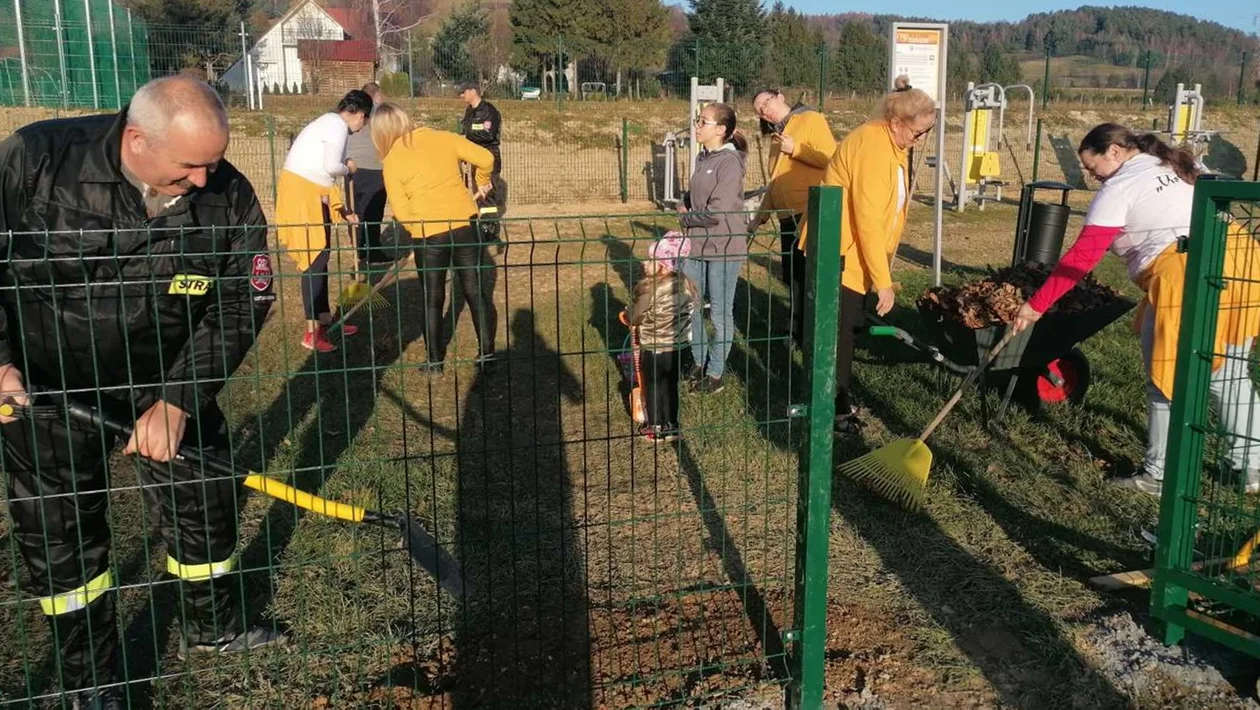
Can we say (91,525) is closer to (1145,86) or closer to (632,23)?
(632,23)

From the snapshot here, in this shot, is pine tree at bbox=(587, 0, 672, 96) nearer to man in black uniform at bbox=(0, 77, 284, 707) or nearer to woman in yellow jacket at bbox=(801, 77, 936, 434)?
woman in yellow jacket at bbox=(801, 77, 936, 434)

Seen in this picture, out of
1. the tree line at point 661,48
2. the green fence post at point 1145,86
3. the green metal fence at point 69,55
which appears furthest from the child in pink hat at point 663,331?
the green fence post at point 1145,86

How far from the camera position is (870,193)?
4863mm

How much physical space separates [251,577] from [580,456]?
72.4 inches

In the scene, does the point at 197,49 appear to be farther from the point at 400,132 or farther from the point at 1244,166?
the point at 1244,166

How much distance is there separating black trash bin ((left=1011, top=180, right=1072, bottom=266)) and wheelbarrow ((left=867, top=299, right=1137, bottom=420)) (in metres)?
1.65

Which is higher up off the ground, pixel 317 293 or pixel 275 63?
pixel 275 63

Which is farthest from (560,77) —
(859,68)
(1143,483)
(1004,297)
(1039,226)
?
(1143,483)

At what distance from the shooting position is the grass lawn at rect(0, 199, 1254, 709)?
312cm

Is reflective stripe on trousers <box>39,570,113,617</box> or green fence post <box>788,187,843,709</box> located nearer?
green fence post <box>788,187,843,709</box>

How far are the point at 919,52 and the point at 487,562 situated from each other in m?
7.34

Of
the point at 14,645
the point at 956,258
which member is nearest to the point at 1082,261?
the point at 14,645

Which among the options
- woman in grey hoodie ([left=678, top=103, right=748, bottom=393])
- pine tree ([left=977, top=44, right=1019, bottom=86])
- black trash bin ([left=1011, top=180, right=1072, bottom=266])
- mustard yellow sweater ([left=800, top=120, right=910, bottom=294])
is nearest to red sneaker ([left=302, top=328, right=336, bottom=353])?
woman in grey hoodie ([left=678, top=103, right=748, bottom=393])

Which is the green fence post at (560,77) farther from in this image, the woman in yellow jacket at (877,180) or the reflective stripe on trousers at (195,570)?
the reflective stripe on trousers at (195,570)
